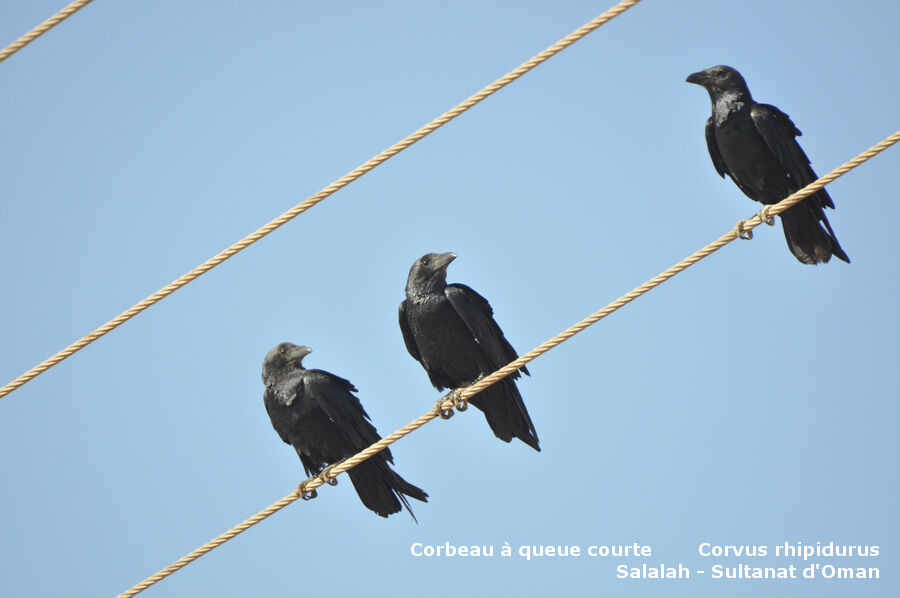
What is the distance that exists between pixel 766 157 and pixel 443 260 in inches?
103

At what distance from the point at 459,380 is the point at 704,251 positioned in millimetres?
3593

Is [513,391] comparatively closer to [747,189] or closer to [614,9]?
[747,189]

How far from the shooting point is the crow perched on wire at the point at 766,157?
9508mm

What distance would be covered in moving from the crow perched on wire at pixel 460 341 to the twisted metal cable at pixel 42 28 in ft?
14.1

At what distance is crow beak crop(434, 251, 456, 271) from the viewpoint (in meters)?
9.83

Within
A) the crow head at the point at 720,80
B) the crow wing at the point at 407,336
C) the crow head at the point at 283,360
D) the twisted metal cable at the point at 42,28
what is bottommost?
the crow wing at the point at 407,336

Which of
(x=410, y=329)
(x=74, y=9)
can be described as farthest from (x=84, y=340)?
(x=410, y=329)

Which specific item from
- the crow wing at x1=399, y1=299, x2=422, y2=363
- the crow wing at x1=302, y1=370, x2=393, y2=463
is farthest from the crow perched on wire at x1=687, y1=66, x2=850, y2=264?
the crow wing at x1=302, y1=370, x2=393, y2=463

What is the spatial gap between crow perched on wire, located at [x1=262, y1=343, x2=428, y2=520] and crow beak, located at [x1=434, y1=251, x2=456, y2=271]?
1126mm

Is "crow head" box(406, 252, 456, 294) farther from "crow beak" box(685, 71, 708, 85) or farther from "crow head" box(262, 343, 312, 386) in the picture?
"crow beak" box(685, 71, 708, 85)

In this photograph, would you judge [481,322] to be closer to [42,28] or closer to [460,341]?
[460,341]

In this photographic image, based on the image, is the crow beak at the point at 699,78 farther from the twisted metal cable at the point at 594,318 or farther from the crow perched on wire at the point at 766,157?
the twisted metal cable at the point at 594,318

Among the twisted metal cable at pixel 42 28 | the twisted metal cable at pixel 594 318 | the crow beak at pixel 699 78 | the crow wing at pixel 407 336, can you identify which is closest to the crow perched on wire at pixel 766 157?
the crow beak at pixel 699 78

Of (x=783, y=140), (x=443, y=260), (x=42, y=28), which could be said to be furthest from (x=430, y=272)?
(x=42, y=28)
